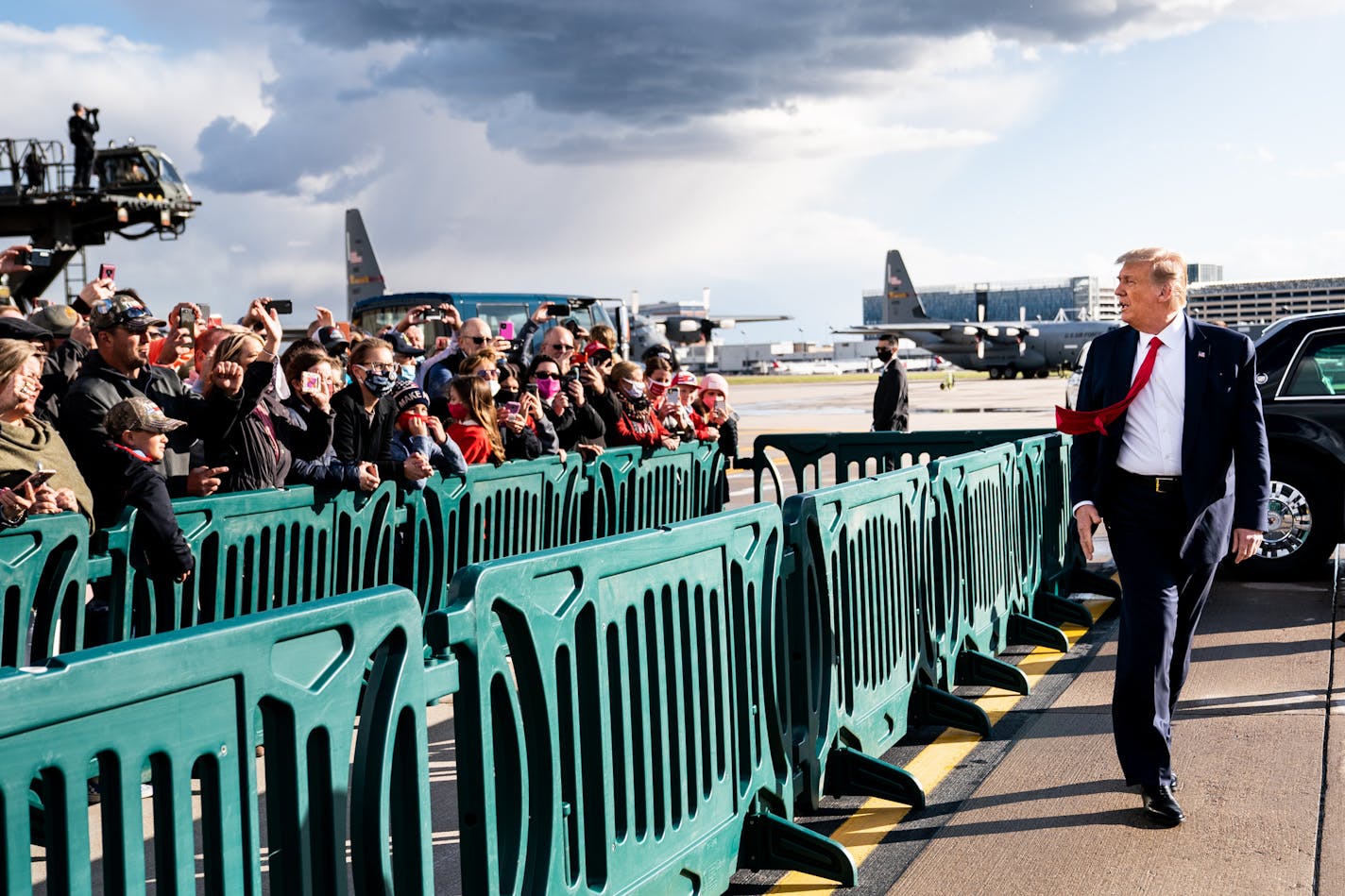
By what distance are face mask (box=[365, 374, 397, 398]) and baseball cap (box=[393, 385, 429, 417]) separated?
0.38 feet

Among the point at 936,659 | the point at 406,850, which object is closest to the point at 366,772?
the point at 406,850

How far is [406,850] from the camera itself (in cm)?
287

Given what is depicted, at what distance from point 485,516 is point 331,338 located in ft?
7.49

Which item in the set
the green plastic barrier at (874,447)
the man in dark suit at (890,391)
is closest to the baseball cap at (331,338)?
the green plastic barrier at (874,447)

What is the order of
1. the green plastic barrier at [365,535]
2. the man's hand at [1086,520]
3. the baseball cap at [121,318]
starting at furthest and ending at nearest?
1. the green plastic barrier at [365,535]
2. the baseball cap at [121,318]
3. the man's hand at [1086,520]

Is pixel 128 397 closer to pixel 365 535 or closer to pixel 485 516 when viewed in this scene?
pixel 365 535

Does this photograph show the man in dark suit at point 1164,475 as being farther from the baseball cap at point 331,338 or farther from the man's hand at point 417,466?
the baseball cap at point 331,338

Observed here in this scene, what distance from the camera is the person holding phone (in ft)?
16.1

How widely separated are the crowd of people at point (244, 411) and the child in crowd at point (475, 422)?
0.04ft

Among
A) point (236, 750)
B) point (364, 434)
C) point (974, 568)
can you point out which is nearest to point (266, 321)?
point (364, 434)

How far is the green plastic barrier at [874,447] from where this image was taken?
10.1 meters

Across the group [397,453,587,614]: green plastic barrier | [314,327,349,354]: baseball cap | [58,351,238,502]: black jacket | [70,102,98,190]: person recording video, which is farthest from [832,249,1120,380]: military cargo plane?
[58,351,238,502]: black jacket

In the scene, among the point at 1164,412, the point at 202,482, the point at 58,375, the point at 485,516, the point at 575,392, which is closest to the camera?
the point at 1164,412

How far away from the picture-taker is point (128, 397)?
20.2ft
